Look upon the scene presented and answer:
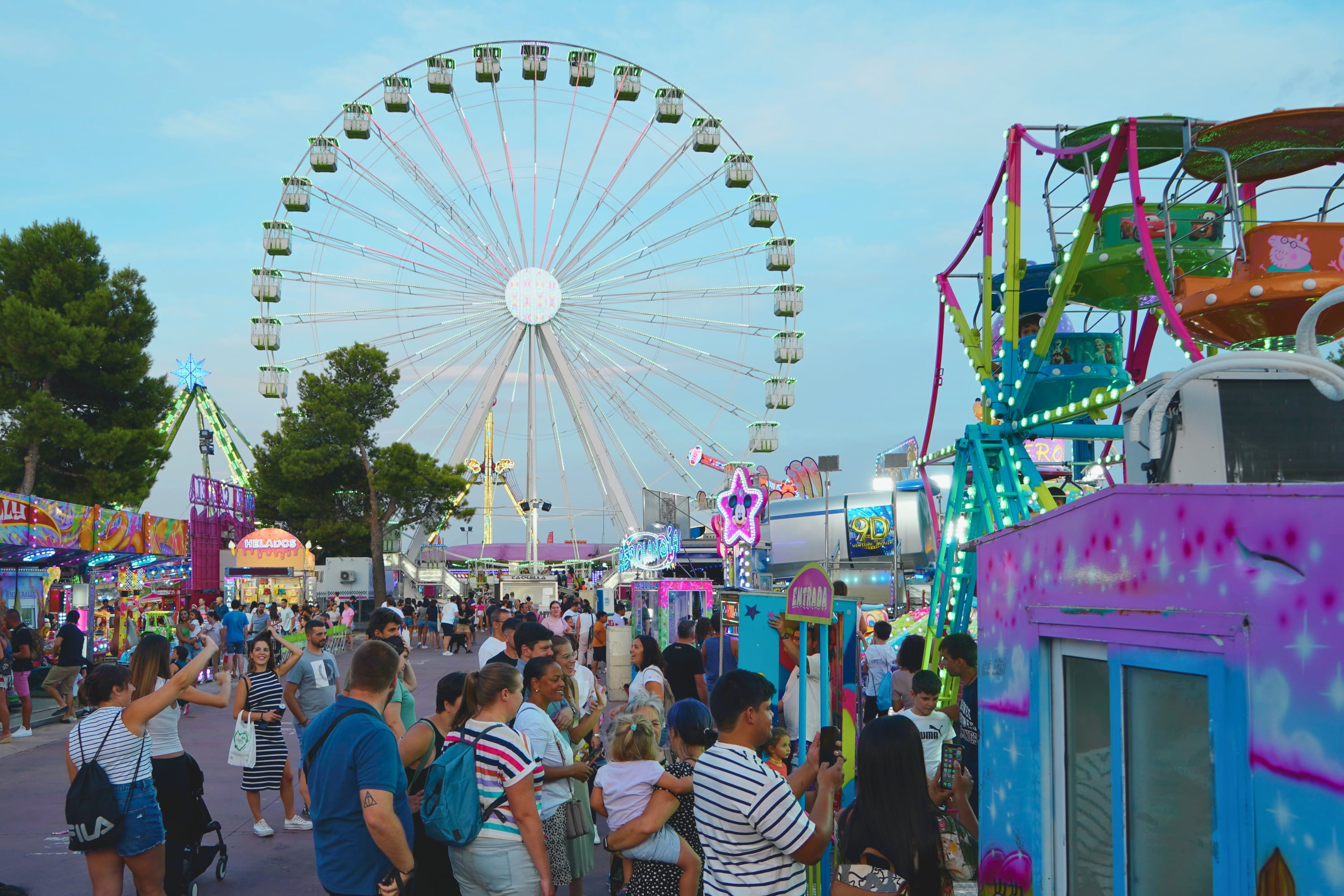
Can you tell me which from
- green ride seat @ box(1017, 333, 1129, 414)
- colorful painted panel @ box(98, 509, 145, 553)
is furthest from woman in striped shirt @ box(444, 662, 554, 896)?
colorful painted panel @ box(98, 509, 145, 553)

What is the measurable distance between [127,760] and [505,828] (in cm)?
183

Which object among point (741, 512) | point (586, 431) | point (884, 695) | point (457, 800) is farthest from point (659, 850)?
point (586, 431)

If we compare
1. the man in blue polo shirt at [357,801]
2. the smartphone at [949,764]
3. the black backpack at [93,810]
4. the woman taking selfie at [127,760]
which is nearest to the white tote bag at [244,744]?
the woman taking selfie at [127,760]

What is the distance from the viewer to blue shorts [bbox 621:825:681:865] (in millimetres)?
4145

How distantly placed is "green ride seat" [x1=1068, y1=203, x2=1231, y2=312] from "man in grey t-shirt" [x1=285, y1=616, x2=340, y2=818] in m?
5.77

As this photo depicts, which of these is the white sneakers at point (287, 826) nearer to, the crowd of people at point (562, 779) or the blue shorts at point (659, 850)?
the crowd of people at point (562, 779)

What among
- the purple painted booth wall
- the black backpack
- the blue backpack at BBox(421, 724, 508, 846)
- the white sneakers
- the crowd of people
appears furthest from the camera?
the white sneakers

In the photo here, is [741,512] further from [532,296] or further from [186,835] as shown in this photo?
[532,296]

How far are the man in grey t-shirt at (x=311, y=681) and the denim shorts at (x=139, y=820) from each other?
2450 mm

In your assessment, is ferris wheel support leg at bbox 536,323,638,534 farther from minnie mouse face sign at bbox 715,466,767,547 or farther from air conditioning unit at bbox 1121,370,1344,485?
air conditioning unit at bbox 1121,370,1344,485

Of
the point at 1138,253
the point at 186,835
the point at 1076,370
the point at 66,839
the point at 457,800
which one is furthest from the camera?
the point at 1076,370

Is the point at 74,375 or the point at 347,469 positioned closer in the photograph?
the point at 74,375

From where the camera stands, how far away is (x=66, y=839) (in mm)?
7531

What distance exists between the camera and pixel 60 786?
A: 30.7ft
